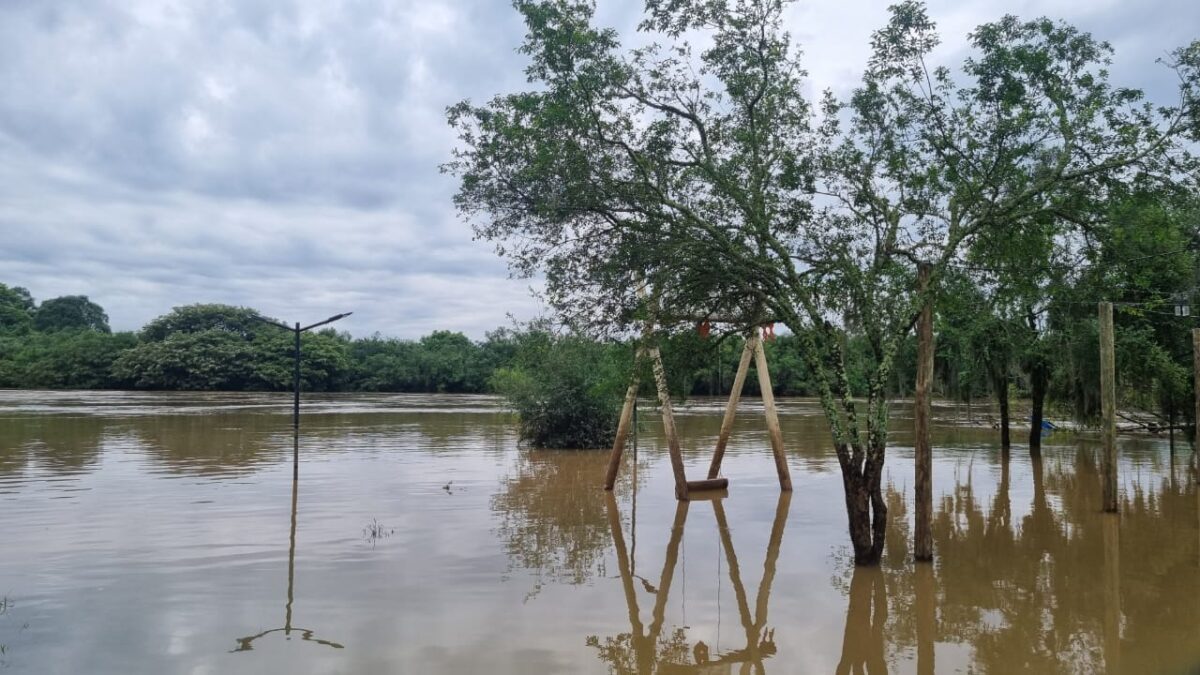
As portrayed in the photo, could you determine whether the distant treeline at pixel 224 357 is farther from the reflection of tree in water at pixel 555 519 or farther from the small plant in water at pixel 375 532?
the small plant in water at pixel 375 532

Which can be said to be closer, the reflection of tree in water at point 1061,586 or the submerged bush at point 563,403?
the reflection of tree in water at point 1061,586

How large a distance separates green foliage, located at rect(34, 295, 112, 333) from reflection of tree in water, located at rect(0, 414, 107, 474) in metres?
78.9

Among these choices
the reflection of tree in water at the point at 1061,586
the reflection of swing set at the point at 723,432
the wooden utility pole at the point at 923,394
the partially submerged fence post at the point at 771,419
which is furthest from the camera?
the partially submerged fence post at the point at 771,419

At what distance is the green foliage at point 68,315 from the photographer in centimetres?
10744

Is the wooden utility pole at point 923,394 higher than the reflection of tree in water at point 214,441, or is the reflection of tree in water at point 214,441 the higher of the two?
the wooden utility pole at point 923,394

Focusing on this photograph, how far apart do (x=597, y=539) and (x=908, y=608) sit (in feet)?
18.2

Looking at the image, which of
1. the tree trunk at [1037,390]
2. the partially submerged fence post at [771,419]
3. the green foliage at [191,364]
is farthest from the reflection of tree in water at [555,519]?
the green foliage at [191,364]

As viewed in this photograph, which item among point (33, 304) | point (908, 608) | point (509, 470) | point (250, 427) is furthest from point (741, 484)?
point (33, 304)

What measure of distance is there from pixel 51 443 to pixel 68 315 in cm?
9743

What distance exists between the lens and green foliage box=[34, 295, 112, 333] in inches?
4230

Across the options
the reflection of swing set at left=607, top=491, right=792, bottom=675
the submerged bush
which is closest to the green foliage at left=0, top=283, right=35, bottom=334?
the submerged bush

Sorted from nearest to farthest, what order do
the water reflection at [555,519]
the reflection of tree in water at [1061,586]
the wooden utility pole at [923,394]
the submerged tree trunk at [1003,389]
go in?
the reflection of tree in water at [1061,586] → the wooden utility pole at [923,394] → the water reflection at [555,519] → the submerged tree trunk at [1003,389]

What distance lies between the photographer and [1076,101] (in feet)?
36.6

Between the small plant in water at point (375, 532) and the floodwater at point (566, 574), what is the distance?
0.31ft
